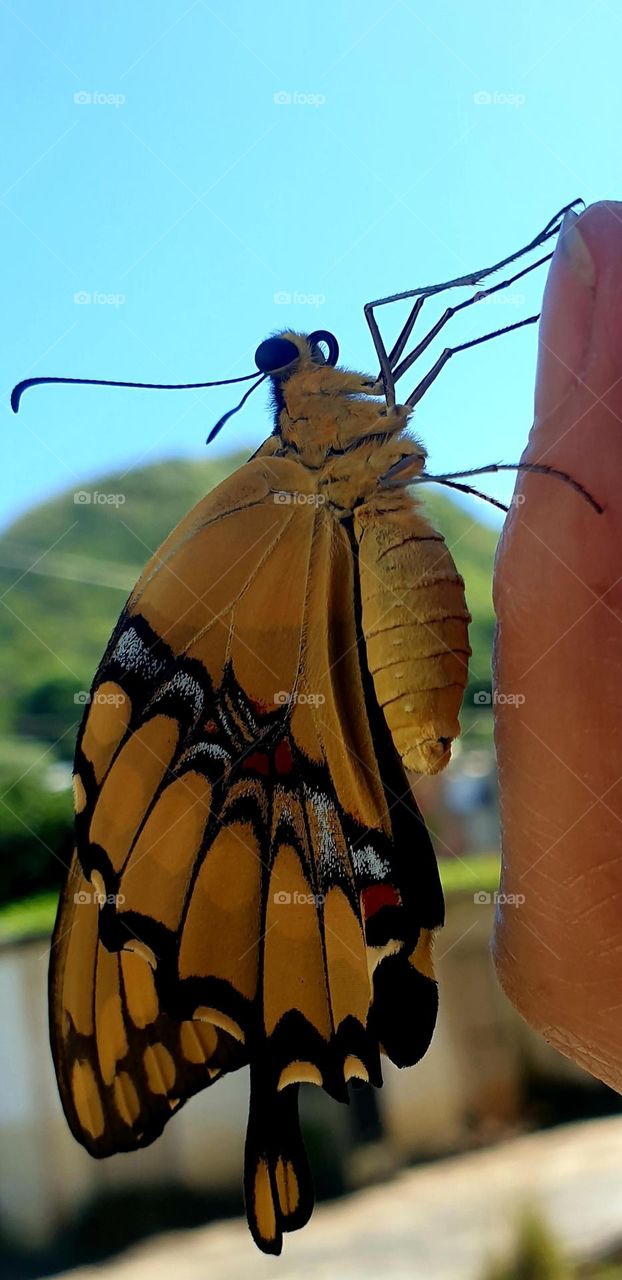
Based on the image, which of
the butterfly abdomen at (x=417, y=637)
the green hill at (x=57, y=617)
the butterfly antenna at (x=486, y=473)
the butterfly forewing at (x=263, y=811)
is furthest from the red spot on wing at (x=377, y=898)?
the green hill at (x=57, y=617)

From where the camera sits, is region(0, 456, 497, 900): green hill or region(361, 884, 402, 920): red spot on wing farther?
region(0, 456, 497, 900): green hill

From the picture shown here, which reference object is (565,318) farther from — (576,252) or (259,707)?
(259,707)

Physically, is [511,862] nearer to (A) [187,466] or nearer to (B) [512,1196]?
(B) [512,1196]

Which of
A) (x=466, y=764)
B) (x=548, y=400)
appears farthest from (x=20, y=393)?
(x=466, y=764)

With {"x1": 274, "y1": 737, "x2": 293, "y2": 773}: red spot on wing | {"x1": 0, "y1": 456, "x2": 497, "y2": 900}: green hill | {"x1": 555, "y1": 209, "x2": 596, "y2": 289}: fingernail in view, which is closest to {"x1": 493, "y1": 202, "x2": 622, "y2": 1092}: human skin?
{"x1": 555, "y1": 209, "x2": 596, "y2": 289}: fingernail

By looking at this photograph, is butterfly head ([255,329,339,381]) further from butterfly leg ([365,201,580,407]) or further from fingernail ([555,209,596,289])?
fingernail ([555,209,596,289])

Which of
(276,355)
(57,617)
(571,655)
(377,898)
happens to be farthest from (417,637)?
(57,617)
